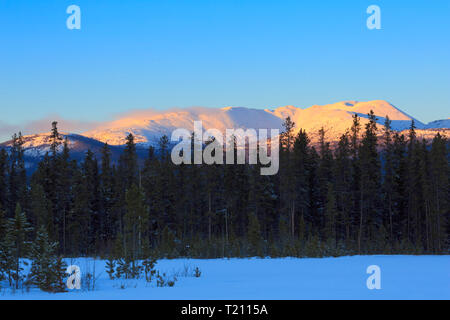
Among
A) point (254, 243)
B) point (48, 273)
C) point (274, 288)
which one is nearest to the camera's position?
point (48, 273)

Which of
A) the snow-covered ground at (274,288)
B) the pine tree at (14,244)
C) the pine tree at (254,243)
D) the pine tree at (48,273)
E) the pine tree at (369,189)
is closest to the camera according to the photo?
the snow-covered ground at (274,288)

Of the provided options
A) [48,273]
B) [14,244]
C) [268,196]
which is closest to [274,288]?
[48,273]

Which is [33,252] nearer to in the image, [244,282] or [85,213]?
[244,282]

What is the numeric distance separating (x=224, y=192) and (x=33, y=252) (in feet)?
159

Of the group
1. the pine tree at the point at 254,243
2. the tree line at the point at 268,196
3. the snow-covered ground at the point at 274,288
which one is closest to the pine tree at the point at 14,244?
the snow-covered ground at the point at 274,288

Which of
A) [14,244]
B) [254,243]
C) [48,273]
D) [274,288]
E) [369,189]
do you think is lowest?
[254,243]

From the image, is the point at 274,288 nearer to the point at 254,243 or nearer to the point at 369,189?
the point at 254,243

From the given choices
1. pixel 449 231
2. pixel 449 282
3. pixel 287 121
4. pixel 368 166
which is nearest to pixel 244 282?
pixel 449 282

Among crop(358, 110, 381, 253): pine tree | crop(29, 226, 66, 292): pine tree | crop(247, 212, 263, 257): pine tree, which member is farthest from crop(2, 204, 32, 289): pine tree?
crop(358, 110, 381, 253): pine tree

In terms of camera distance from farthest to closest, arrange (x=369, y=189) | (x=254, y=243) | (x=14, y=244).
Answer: (x=369, y=189)
(x=254, y=243)
(x=14, y=244)

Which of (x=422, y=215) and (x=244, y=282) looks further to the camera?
(x=422, y=215)

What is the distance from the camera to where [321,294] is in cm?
1270

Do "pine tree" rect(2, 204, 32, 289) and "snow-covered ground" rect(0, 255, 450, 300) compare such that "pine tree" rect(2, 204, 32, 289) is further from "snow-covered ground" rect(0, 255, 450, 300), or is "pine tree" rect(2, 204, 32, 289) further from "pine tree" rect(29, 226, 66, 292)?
"snow-covered ground" rect(0, 255, 450, 300)

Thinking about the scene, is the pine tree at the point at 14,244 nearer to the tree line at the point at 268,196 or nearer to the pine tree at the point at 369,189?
the tree line at the point at 268,196
